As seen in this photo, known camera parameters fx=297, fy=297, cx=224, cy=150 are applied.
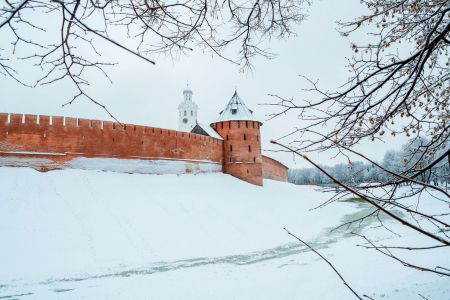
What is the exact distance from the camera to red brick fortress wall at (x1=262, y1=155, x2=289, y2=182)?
90.7 feet

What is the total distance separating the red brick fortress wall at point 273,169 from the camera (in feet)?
90.7

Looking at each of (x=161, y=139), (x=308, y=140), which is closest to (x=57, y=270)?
(x=308, y=140)

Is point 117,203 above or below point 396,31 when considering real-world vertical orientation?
below

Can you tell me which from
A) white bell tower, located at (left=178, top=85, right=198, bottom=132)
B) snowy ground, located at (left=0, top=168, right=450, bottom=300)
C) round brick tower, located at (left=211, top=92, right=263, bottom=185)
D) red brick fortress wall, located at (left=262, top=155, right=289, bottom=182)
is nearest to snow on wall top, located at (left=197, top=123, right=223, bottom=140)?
round brick tower, located at (left=211, top=92, right=263, bottom=185)

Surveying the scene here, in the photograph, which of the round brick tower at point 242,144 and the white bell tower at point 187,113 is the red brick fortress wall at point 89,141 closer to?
the round brick tower at point 242,144

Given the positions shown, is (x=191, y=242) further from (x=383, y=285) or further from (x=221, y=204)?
(x=383, y=285)

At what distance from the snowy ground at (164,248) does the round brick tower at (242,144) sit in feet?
15.9

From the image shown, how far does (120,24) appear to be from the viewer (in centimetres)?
174

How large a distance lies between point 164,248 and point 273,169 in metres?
21.7

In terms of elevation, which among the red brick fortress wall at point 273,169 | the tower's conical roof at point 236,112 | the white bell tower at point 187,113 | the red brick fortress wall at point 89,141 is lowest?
the red brick fortress wall at point 273,169

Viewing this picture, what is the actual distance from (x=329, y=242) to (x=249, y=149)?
429 inches

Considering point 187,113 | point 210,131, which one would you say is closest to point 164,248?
point 210,131

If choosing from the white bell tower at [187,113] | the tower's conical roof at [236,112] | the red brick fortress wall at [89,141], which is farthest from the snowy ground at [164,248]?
the white bell tower at [187,113]

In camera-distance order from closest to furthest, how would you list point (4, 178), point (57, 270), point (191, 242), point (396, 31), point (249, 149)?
point (396, 31) → point (57, 270) → point (191, 242) → point (4, 178) → point (249, 149)
